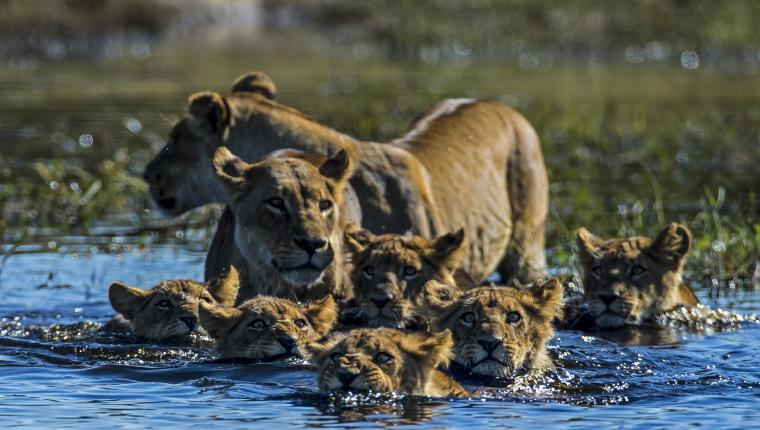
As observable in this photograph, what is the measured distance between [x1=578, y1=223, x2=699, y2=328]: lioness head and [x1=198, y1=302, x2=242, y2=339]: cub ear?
2.55 metres

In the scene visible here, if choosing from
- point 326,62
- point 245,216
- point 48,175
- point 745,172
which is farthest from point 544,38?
point 245,216

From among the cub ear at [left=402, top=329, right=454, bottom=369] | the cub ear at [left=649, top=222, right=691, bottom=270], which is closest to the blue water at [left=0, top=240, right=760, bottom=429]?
the cub ear at [left=402, top=329, right=454, bottom=369]

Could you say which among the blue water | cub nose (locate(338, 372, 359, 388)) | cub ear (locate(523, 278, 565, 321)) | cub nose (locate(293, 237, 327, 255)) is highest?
cub nose (locate(293, 237, 327, 255))

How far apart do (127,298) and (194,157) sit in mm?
1615

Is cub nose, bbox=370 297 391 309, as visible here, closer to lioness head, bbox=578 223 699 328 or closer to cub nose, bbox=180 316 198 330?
cub nose, bbox=180 316 198 330

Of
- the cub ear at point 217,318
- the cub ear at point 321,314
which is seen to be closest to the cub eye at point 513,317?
the cub ear at point 321,314

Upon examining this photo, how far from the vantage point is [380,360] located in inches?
258

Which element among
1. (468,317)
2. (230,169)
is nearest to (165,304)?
(230,169)

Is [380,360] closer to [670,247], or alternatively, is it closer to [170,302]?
[170,302]

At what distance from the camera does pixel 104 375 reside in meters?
7.75

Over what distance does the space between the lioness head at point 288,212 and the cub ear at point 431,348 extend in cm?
152

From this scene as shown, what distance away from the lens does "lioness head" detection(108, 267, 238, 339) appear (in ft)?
27.6

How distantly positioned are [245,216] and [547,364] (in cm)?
191

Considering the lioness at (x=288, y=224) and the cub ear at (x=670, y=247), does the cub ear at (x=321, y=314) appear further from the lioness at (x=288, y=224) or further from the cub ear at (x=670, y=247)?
the cub ear at (x=670, y=247)
